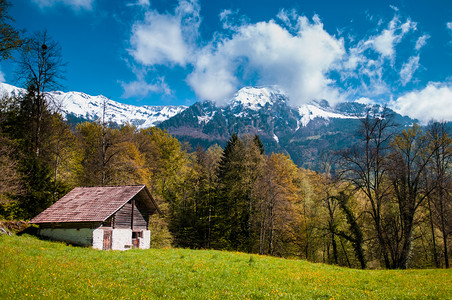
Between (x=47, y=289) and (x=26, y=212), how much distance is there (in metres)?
21.1

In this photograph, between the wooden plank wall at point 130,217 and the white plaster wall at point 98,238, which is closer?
the white plaster wall at point 98,238

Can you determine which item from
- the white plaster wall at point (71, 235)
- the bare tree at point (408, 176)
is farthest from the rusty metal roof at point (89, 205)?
the bare tree at point (408, 176)

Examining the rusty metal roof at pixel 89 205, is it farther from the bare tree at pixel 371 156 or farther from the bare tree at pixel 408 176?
the bare tree at pixel 408 176

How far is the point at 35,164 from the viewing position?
84.7 ft

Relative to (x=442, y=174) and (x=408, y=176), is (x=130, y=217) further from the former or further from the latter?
(x=442, y=174)

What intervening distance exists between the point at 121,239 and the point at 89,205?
15.5ft

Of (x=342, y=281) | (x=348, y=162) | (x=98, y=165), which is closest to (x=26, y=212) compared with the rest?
(x=98, y=165)

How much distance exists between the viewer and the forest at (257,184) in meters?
24.4

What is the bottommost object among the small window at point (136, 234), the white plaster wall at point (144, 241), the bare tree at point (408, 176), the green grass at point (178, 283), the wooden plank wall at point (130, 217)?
the white plaster wall at point (144, 241)

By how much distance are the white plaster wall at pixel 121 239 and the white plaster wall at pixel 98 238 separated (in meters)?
1.76

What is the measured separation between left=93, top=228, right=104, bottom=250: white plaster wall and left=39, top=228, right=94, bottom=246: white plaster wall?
31cm

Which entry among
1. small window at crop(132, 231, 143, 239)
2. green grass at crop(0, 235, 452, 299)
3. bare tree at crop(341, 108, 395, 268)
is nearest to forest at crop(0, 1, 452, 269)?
bare tree at crop(341, 108, 395, 268)

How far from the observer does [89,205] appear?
2400 centimetres

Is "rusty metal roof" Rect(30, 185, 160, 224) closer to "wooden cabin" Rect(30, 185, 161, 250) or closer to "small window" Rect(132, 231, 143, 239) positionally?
"wooden cabin" Rect(30, 185, 161, 250)
